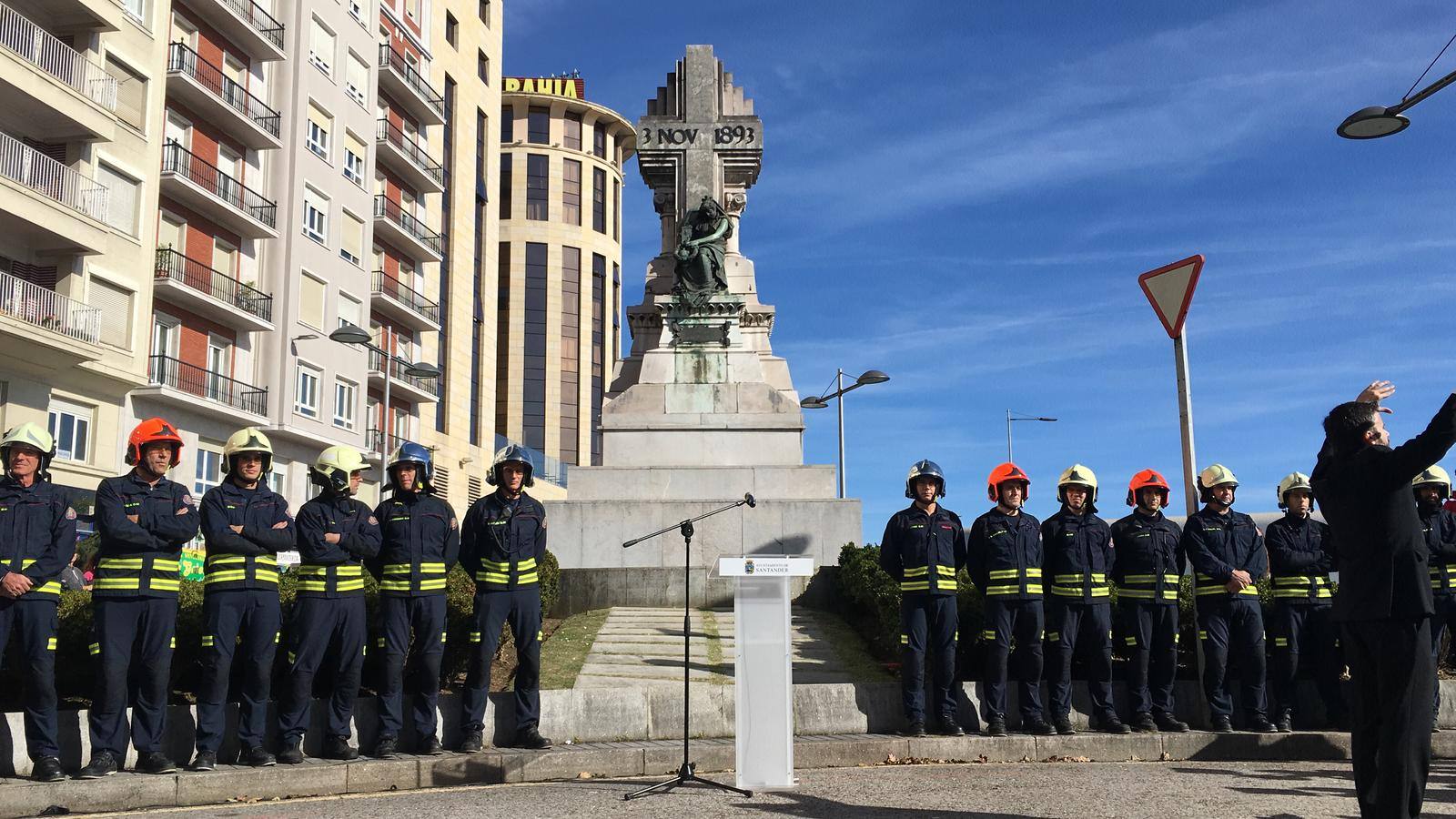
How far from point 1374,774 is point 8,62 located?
27258mm

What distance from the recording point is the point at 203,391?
108ft

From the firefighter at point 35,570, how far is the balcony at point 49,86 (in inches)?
834

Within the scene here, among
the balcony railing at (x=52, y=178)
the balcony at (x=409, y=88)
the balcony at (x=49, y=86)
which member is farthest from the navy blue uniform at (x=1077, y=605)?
the balcony at (x=409, y=88)

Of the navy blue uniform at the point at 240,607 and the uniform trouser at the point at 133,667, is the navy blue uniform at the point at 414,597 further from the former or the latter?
the uniform trouser at the point at 133,667

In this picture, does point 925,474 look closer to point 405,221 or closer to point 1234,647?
point 1234,647

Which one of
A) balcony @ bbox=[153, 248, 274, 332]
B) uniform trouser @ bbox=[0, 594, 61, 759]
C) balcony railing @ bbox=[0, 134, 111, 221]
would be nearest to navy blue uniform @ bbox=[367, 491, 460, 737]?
uniform trouser @ bbox=[0, 594, 61, 759]

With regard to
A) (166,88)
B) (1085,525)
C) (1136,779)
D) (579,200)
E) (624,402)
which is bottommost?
(1136,779)

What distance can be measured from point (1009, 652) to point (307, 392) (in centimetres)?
3219

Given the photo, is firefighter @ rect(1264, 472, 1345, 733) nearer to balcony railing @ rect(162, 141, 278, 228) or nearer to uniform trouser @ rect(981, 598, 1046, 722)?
uniform trouser @ rect(981, 598, 1046, 722)

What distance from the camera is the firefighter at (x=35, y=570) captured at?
6910mm

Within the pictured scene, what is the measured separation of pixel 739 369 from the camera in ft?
57.3

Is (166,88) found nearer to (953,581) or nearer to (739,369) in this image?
(739,369)

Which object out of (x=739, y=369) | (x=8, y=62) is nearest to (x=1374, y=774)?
(x=739, y=369)

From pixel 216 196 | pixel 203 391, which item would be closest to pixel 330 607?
pixel 203 391
